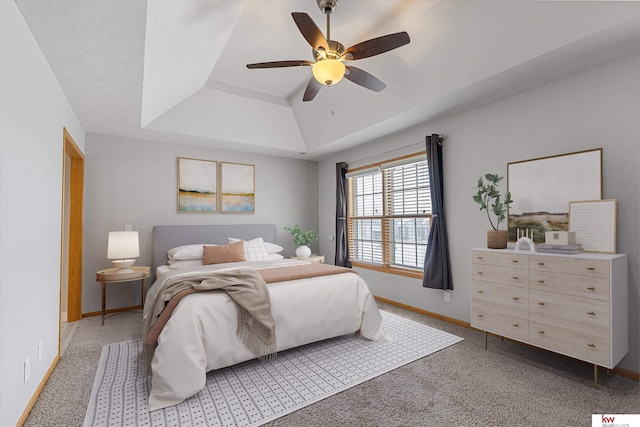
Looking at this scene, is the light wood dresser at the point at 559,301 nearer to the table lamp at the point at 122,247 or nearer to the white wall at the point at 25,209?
the white wall at the point at 25,209

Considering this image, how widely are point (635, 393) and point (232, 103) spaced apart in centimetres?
498

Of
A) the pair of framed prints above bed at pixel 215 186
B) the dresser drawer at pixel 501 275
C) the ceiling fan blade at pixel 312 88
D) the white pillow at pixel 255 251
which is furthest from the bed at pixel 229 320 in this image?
the pair of framed prints above bed at pixel 215 186

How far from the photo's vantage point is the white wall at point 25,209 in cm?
160

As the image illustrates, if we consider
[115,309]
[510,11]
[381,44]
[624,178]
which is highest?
[510,11]

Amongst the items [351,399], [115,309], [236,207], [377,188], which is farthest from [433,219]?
[115,309]

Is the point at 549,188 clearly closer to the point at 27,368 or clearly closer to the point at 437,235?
the point at 437,235

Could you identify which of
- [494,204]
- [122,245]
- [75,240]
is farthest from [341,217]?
[75,240]

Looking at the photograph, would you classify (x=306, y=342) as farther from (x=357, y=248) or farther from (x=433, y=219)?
(x=357, y=248)

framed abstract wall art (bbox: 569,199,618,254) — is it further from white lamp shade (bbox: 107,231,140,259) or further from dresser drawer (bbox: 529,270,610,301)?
white lamp shade (bbox: 107,231,140,259)

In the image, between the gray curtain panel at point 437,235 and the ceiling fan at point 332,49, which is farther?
the gray curtain panel at point 437,235

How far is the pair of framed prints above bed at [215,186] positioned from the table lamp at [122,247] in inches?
36.6

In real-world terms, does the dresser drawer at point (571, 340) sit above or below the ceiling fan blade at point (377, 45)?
below

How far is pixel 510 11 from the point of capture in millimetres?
2252

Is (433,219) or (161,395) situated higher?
(433,219)
